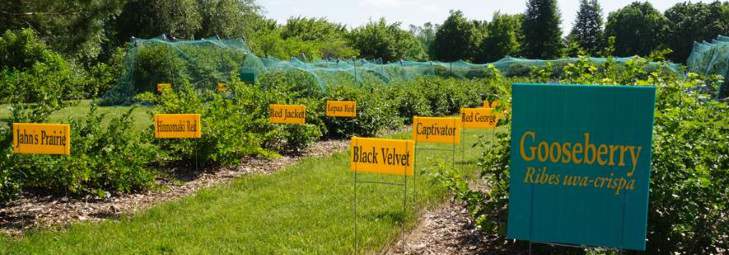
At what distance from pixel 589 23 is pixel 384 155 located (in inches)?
2524

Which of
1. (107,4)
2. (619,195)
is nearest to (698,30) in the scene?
(107,4)

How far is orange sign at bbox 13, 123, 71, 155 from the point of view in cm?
551

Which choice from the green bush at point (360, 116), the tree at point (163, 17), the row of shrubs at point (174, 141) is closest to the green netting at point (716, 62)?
the green bush at point (360, 116)

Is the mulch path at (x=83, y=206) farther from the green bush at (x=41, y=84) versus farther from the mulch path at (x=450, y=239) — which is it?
the mulch path at (x=450, y=239)

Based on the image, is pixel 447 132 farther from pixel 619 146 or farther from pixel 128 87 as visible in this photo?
pixel 128 87

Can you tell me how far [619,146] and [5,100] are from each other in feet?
21.4

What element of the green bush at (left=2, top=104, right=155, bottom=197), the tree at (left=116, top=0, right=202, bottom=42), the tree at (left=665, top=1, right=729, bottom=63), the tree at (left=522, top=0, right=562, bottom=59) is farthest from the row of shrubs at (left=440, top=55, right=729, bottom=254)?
the tree at (left=665, top=1, right=729, bottom=63)

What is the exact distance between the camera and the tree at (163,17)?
31734 millimetres

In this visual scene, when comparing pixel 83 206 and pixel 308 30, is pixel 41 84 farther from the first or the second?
pixel 308 30

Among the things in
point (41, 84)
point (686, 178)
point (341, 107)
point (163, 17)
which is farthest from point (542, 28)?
point (686, 178)

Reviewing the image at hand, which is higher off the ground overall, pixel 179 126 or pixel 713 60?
pixel 713 60

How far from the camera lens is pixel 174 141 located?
8.25 m

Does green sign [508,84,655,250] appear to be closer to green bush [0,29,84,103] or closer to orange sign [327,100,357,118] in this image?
green bush [0,29,84,103]

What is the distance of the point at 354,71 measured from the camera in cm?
1730
